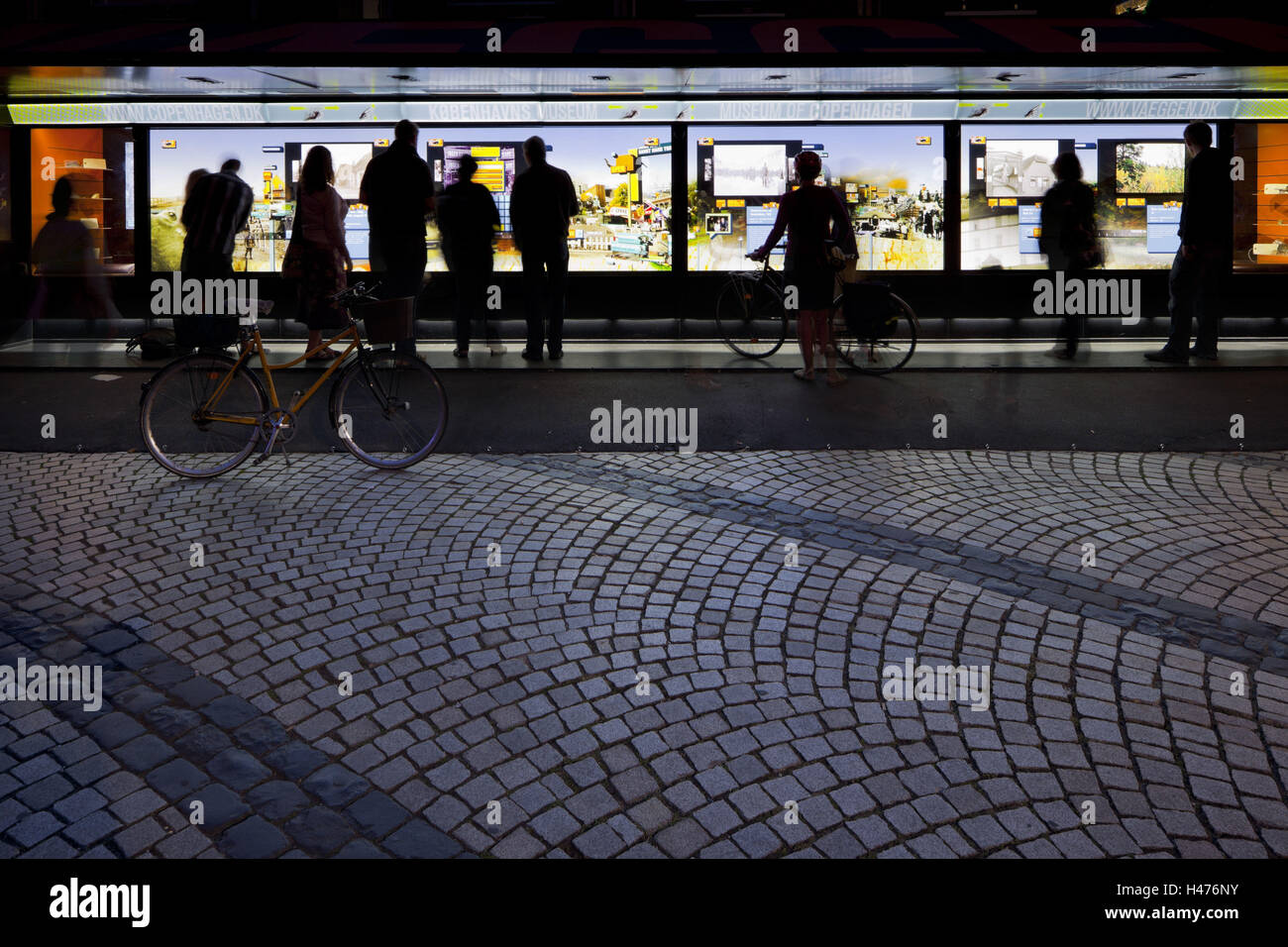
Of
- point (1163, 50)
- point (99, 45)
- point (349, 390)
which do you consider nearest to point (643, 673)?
point (349, 390)

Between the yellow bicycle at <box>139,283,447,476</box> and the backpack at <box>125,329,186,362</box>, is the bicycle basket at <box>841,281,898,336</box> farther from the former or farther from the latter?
the backpack at <box>125,329,186,362</box>

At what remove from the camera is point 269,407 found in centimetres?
685

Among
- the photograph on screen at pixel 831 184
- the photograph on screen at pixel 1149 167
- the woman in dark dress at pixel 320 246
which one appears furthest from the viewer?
the photograph on screen at pixel 1149 167

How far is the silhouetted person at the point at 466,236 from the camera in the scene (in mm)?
10836

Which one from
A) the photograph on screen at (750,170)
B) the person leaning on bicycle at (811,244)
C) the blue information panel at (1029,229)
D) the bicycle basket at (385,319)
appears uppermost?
the photograph on screen at (750,170)

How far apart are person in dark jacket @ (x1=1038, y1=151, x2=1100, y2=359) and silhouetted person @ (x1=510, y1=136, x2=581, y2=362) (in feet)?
16.6

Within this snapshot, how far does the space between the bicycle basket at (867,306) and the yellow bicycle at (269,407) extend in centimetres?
470

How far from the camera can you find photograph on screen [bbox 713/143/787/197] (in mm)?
12766

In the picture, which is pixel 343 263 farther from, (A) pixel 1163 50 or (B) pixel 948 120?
(A) pixel 1163 50

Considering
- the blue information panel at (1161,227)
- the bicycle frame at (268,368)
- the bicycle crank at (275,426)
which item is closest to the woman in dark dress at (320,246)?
the bicycle frame at (268,368)

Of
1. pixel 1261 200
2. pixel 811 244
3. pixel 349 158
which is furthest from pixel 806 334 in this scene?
pixel 1261 200

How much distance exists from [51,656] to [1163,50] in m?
11.2

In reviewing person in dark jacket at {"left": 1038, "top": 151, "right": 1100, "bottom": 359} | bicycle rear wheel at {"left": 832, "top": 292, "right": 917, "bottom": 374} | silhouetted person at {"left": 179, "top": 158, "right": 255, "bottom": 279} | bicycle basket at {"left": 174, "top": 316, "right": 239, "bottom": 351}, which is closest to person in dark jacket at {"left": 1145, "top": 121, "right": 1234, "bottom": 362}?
person in dark jacket at {"left": 1038, "top": 151, "right": 1100, "bottom": 359}

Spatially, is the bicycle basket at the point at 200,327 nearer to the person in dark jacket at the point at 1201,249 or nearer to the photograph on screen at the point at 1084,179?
the photograph on screen at the point at 1084,179
